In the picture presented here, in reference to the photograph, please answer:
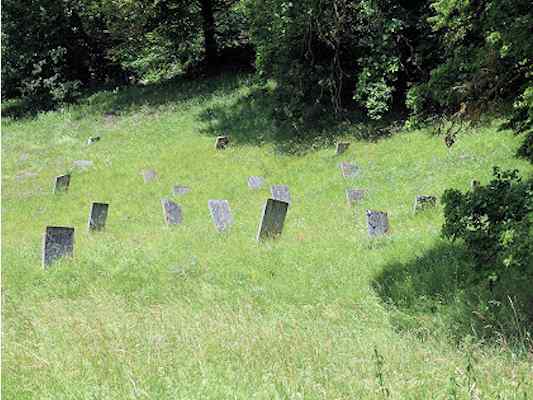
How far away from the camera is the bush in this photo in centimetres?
553

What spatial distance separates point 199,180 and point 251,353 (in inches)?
509

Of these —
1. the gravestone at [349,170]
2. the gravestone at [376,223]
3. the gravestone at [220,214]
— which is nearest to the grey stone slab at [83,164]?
the gravestone at [349,170]

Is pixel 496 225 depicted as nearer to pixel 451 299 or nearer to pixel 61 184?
pixel 451 299

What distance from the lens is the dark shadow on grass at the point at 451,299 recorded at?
250 inches

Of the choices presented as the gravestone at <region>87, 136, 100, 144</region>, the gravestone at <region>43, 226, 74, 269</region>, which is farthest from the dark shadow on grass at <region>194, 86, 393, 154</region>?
the gravestone at <region>43, 226, 74, 269</region>

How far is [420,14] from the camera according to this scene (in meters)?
20.9

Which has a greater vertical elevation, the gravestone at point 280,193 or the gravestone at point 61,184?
the gravestone at point 280,193

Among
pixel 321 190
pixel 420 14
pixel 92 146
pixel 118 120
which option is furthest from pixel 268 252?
pixel 118 120

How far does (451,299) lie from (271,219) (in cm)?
422

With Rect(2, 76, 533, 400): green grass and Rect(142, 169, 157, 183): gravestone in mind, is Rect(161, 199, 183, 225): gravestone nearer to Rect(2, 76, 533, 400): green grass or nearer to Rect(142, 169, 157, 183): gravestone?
Rect(2, 76, 533, 400): green grass

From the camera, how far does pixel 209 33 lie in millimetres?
31703

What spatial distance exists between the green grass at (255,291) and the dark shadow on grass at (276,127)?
111 cm

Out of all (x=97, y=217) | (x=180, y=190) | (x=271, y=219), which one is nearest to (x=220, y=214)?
(x=271, y=219)

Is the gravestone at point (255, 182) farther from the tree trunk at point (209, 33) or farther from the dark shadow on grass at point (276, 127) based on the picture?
the tree trunk at point (209, 33)
